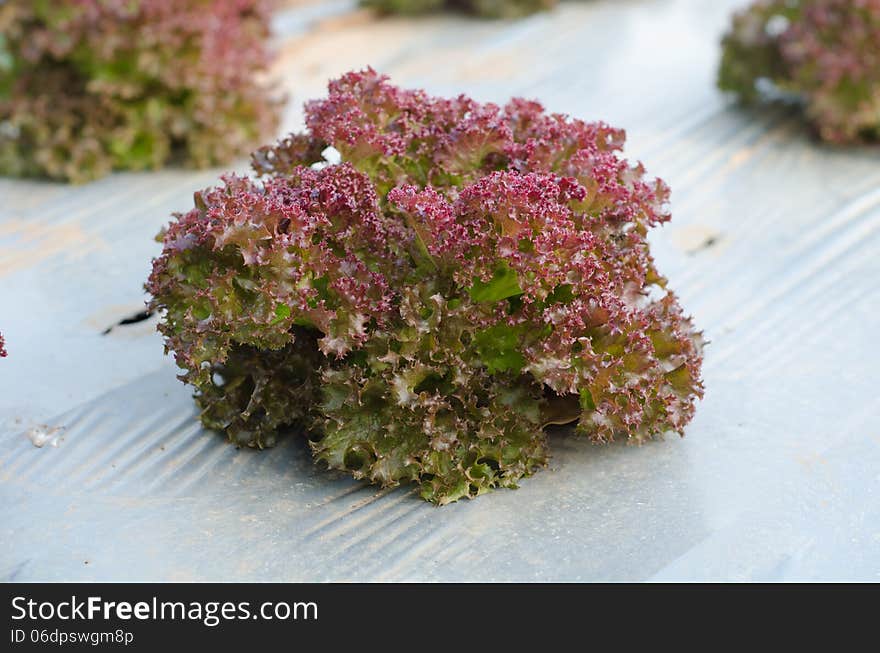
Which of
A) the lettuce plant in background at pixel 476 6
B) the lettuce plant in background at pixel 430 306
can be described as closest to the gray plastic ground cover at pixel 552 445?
the lettuce plant in background at pixel 430 306

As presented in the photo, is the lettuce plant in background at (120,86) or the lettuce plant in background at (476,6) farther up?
the lettuce plant in background at (120,86)

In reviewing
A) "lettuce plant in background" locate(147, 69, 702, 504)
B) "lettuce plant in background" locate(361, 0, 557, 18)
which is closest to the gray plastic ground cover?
"lettuce plant in background" locate(147, 69, 702, 504)

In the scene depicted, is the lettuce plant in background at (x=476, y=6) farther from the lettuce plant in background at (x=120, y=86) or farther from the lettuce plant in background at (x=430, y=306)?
the lettuce plant in background at (x=430, y=306)

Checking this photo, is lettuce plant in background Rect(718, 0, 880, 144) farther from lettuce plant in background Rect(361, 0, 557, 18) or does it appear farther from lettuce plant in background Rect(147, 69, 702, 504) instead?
lettuce plant in background Rect(147, 69, 702, 504)

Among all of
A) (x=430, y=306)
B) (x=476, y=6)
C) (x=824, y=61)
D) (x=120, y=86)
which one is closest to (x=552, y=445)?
(x=430, y=306)

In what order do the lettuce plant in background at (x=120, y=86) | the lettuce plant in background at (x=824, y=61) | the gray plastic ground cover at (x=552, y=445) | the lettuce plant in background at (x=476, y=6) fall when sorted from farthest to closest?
the lettuce plant in background at (x=476, y=6) < the lettuce plant in background at (x=824, y=61) < the lettuce plant in background at (x=120, y=86) < the gray plastic ground cover at (x=552, y=445)
